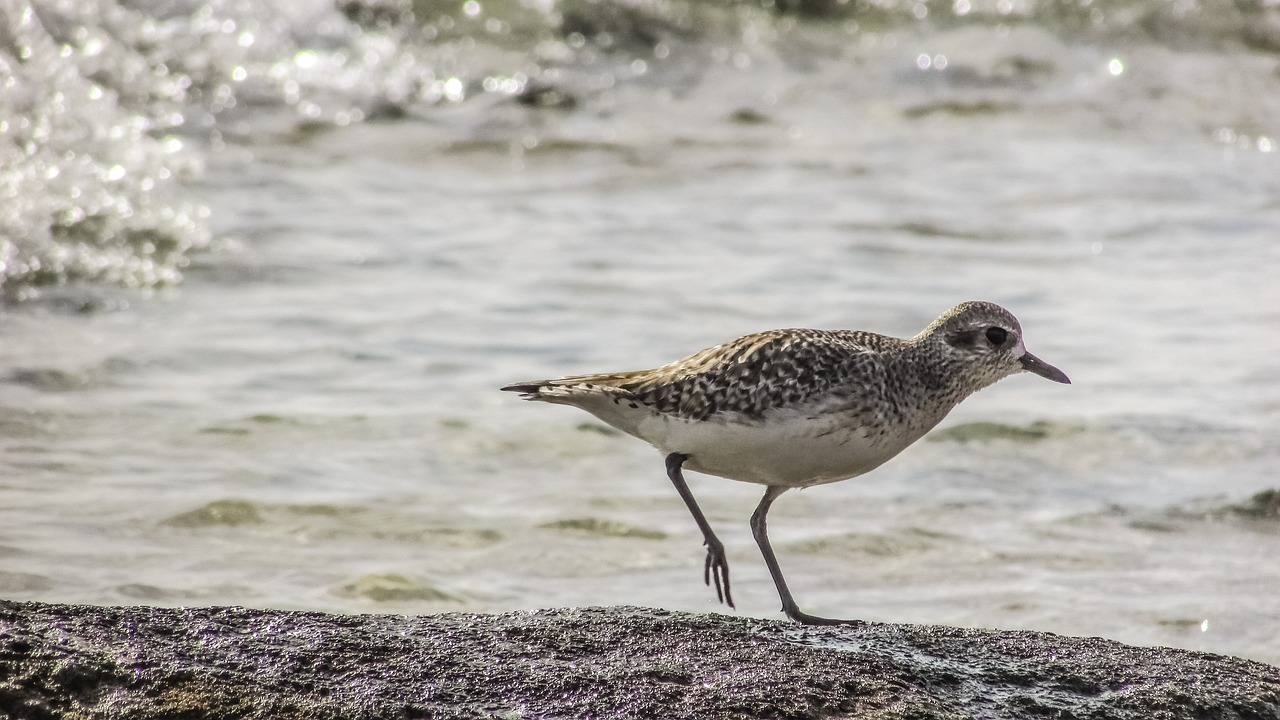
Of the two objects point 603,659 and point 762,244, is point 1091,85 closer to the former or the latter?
point 762,244

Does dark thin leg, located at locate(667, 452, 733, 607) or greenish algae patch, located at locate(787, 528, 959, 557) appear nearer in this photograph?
dark thin leg, located at locate(667, 452, 733, 607)

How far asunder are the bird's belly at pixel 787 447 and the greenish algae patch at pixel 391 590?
1.96 m

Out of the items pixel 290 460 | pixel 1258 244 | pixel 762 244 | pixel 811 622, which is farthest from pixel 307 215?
pixel 811 622

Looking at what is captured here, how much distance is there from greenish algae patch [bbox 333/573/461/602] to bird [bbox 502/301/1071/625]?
4.96ft

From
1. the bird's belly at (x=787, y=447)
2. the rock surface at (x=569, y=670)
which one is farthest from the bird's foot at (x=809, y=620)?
the bird's belly at (x=787, y=447)

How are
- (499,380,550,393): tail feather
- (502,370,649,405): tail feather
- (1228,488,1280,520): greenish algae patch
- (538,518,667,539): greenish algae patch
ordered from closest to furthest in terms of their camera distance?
(502,370,649,405): tail feather < (499,380,550,393): tail feather < (538,518,667,539): greenish algae patch < (1228,488,1280,520): greenish algae patch

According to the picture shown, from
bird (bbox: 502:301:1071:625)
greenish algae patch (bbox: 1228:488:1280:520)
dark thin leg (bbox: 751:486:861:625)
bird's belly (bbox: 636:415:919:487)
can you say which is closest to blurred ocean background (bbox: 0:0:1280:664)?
greenish algae patch (bbox: 1228:488:1280:520)

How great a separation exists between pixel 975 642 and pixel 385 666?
6.26ft

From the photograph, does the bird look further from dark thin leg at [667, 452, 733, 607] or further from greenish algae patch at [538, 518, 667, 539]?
greenish algae patch at [538, 518, 667, 539]

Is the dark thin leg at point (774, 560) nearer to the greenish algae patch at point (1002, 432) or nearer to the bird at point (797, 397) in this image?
the bird at point (797, 397)

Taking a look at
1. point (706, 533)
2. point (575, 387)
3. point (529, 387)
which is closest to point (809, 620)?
point (706, 533)

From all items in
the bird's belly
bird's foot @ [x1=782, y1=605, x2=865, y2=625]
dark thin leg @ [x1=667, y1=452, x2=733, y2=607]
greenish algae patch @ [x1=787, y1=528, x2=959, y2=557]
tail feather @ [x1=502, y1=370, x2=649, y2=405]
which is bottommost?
greenish algae patch @ [x1=787, y1=528, x2=959, y2=557]

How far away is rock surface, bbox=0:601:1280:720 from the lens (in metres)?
4.28

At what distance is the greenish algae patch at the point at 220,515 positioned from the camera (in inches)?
333
